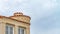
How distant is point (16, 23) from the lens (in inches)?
1836

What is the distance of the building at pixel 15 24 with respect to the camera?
1725 inches

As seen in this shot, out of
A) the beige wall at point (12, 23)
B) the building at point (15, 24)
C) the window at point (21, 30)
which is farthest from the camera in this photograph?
the window at point (21, 30)

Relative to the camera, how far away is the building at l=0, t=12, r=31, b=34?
144 ft

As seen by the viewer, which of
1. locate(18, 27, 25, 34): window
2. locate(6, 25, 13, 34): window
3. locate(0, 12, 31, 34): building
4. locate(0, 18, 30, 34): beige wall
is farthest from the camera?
locate(18, 27, 25, 34): window

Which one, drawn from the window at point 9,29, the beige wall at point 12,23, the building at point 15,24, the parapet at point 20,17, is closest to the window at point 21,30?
the building at point 15,24

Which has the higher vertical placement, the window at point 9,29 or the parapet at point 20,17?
the parapet at point 20,17

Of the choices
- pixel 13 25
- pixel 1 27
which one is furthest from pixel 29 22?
pixel 1 27

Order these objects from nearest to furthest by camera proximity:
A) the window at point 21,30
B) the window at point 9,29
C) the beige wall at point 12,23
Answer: the beige wall at point 12,23 < the window at point 9,29 < the window at point 21,30

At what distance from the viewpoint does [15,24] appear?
46438mm

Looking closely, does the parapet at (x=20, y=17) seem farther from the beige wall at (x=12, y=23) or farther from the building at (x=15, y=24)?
the beige wall at (x=12, y=23)

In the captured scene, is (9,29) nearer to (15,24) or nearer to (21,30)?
(15,24)

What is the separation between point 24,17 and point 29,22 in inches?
59.5

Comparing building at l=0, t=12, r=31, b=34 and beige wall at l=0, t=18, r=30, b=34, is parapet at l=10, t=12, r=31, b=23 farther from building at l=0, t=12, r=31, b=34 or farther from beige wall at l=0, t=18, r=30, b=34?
beige wall at l=0, t=18, r=30, b=34

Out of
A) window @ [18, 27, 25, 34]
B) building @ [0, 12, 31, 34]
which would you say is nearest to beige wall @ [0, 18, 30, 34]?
building @ [0, 12, 31, 34]
